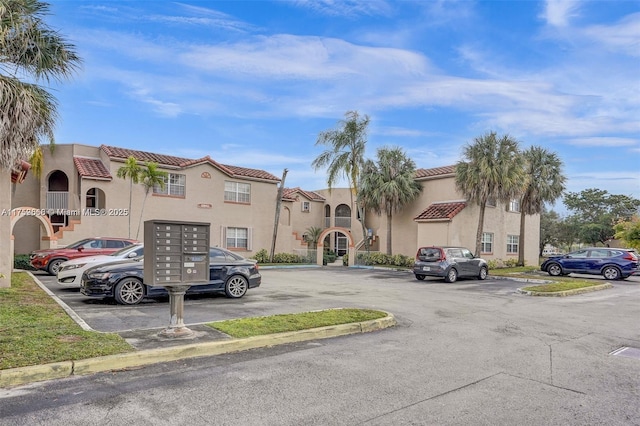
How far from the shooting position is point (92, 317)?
29.8 ft

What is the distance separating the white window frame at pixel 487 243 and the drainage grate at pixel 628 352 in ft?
72.0

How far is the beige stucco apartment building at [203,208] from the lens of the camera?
81.5 feet

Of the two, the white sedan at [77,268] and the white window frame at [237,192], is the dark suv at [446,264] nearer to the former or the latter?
the white sedan at [77,268]

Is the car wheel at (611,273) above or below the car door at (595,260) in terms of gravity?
below

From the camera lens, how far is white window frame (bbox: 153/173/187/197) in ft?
88.5

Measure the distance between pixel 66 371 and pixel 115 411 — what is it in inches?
59.9

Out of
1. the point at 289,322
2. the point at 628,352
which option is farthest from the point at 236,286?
the point at 628,352

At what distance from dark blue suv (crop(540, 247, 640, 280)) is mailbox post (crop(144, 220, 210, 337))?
21.7 metres

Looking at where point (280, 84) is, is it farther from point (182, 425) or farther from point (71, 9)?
point (182, 425)

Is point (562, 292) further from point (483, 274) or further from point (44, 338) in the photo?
Result: point (44, 338)

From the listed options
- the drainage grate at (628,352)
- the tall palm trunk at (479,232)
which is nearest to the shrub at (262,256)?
the tall palm trunk at (479,232)

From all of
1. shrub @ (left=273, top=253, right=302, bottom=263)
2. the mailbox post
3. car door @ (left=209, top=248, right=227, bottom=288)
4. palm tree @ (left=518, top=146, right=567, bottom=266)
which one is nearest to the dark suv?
car door @ (left=209, top=248, right=227, bottom=288)

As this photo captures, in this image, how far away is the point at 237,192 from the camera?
30344mm

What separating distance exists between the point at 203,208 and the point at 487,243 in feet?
61.1
